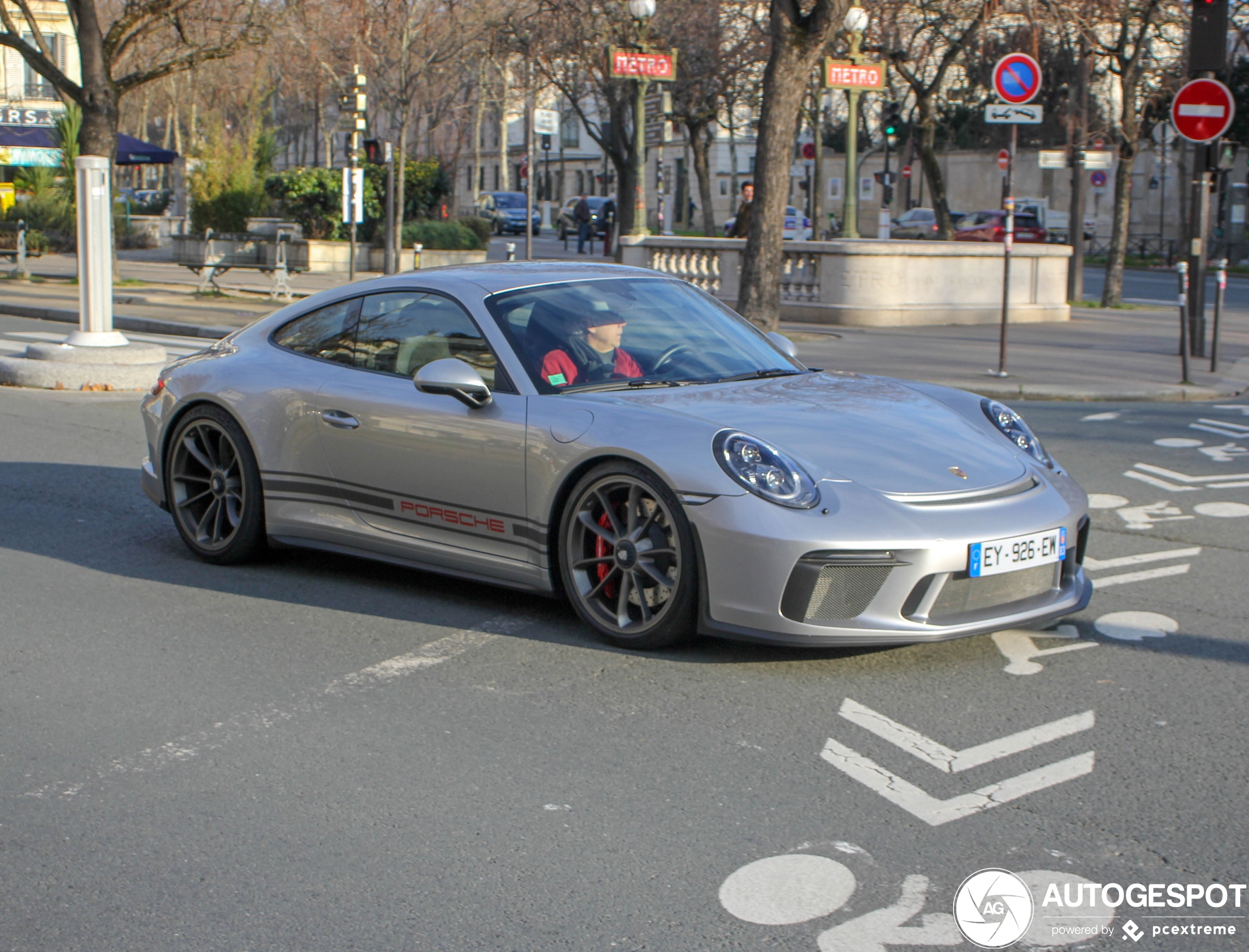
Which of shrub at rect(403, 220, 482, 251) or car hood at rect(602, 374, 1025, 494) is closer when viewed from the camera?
car hood at rect(602, 374, 1025, 494)

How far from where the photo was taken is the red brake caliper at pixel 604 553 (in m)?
5.07

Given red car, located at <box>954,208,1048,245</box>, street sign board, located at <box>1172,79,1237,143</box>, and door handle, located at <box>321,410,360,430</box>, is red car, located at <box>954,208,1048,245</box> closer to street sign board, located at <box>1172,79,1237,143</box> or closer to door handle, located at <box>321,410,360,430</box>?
street sign board, located at <box>1172,79,1237,143</box>

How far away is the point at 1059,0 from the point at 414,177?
710 inches

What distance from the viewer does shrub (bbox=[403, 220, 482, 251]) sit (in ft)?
112

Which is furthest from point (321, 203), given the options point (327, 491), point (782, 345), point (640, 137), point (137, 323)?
point (327, 491)

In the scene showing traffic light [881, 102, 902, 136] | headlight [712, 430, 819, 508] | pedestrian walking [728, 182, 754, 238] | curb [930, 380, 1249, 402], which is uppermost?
traffic light [881, 102, 902, 136]

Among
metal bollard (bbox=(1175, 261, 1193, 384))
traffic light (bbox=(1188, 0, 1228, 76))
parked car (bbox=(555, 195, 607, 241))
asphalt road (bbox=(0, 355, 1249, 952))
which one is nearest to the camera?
asphalt road (bbox=(0, 355, 1249, 952))

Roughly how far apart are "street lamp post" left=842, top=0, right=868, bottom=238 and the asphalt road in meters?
17.8

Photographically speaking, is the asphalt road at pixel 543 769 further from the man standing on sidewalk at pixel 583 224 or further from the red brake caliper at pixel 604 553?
the man standing on sidewalk at pixel 583 224

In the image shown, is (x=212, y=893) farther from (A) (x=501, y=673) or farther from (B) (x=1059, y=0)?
(B) (x=1059, y=0)

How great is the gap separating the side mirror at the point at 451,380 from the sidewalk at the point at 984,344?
8.80m

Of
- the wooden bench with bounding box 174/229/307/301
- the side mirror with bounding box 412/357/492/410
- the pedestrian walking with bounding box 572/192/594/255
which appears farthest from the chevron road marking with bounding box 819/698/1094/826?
the pedestrian walking with bounding box 572/192/594/255

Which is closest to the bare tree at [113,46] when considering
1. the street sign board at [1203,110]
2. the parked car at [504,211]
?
the street sign board at [1203,110]

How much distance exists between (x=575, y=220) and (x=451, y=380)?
52.4m
